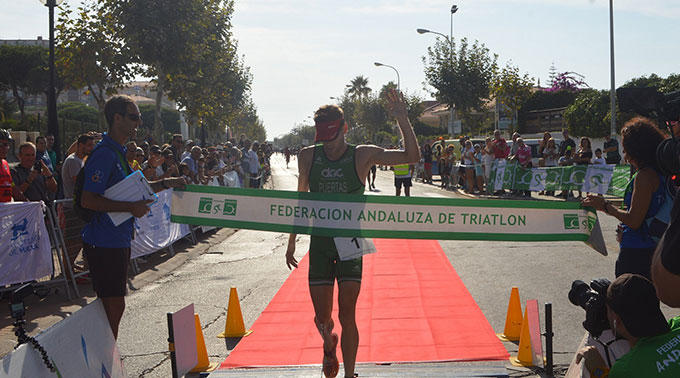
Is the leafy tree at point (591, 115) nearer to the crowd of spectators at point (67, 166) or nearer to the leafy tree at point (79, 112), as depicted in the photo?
the crowd of spectators at point (67, 166)

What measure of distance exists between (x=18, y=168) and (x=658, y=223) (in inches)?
339

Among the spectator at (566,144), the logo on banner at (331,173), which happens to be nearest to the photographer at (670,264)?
the logo on banner at (331,173)

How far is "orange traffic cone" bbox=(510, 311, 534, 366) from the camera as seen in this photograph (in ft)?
18.5

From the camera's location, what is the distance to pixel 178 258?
12414 millimetres

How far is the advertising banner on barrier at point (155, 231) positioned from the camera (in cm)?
1080

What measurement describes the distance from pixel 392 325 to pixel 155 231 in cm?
617

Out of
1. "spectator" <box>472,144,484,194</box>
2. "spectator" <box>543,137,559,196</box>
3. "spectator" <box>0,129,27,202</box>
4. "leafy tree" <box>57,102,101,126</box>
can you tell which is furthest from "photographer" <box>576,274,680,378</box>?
"leafy tree" <box>57,102,101,126</box>

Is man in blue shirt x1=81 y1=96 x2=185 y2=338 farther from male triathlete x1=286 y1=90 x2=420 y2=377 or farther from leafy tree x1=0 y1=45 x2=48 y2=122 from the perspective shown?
leafy tree x1=0 y1=45 x2=48 y2=122

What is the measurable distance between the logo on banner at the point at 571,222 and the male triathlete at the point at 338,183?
143 centimetres

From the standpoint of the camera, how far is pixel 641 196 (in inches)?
179

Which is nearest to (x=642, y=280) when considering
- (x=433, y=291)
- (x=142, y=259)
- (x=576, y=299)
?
(x=576, y=299)

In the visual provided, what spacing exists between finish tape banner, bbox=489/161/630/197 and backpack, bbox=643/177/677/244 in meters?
14.1

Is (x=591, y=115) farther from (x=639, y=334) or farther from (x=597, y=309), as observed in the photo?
(x=639, y=334)

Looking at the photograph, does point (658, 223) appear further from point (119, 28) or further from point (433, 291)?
point (119, 28)
